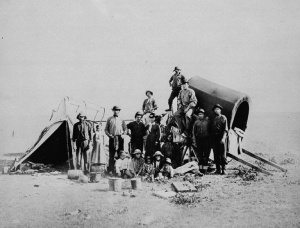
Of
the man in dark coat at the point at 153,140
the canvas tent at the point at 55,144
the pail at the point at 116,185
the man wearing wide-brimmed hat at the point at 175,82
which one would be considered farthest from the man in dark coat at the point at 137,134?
the pail at the point at 116,185

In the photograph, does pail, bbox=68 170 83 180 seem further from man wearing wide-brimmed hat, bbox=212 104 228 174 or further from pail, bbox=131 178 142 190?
man wearing wide-brimmed hat, bbox=212 104 228 174

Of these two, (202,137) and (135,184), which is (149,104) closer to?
(202,137)

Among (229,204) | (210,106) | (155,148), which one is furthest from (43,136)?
(229,204)

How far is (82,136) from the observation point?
9.12 meters

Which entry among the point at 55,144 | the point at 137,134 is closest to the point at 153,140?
the point at 137,134

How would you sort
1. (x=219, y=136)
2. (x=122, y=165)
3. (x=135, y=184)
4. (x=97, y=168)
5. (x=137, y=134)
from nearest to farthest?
1. (x=135, y=184)
2. (x=122, y=165)
3. (x=219, y=136)
4. (x=97, y=168)
5. (x=137, y=134)

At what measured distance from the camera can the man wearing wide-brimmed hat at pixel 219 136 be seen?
333 inches

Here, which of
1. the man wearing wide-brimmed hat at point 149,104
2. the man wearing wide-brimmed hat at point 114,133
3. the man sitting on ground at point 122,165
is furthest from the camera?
the man wearing wide-brimmed hat at point 149,104

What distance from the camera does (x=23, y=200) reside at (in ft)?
20.9

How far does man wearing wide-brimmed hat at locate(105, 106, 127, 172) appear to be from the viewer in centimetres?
909

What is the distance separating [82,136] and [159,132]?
7.54ft

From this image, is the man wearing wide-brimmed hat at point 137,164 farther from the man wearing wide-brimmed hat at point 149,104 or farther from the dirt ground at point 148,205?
the man wearing wide-brimmed hat at point 149,104

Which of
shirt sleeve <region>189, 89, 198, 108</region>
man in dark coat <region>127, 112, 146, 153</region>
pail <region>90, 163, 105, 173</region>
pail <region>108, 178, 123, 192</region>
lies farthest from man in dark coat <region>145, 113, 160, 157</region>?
pail <region>108, 178, 123, 192</region>

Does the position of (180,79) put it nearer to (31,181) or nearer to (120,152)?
(120,152)
